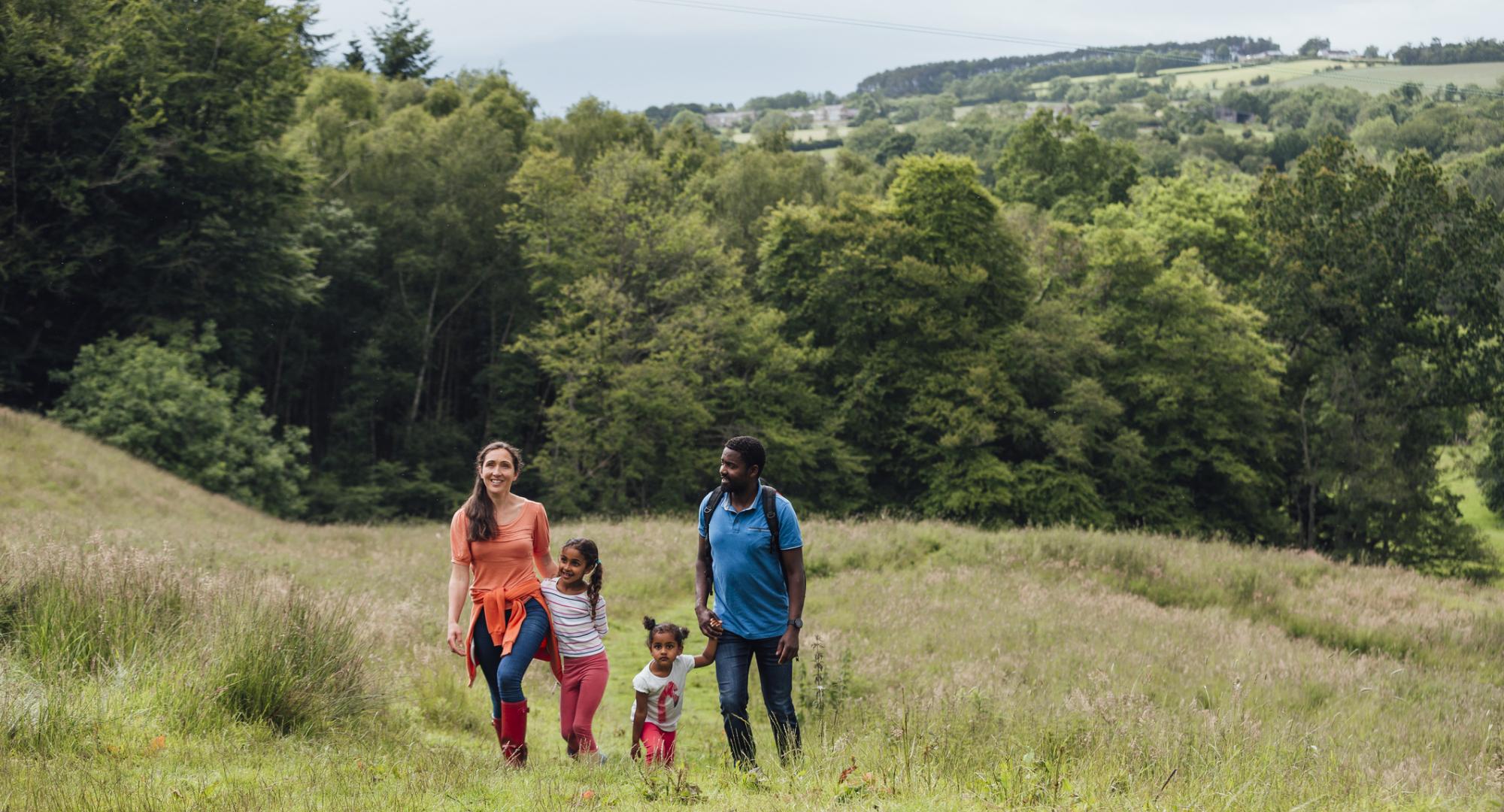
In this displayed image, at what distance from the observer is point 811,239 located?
44438mm

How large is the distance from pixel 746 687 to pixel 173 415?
28.6 metres

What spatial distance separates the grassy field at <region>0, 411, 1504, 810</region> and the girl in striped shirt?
324 mm

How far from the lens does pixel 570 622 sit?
22.7ft

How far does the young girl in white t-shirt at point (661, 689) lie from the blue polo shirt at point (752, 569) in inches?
11.7

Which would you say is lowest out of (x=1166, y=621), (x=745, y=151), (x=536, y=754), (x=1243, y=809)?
(x=1166, y=621)

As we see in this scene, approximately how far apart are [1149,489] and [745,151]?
93.7 feet

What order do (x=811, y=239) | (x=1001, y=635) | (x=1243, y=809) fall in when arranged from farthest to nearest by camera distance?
(x=811, y=239), (x=1001, y=635), (x=1243, y=809)

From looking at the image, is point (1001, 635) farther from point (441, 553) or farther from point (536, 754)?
point (441, 553)

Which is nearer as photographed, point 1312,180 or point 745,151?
point 1312,180

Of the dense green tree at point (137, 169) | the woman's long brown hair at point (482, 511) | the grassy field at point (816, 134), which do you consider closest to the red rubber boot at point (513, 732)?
the woman's long brown hair at point (482, 511)

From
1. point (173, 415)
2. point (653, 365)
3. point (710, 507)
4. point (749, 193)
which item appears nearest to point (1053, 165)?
point (749, 193)

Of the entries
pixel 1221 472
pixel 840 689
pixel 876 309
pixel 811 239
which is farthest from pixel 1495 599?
pixel 811 239

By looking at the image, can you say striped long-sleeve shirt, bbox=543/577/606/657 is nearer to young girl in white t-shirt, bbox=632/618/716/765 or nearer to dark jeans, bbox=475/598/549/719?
dark jeans, bbox=475/598/549/719

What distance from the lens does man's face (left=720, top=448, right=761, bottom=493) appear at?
656 cm
